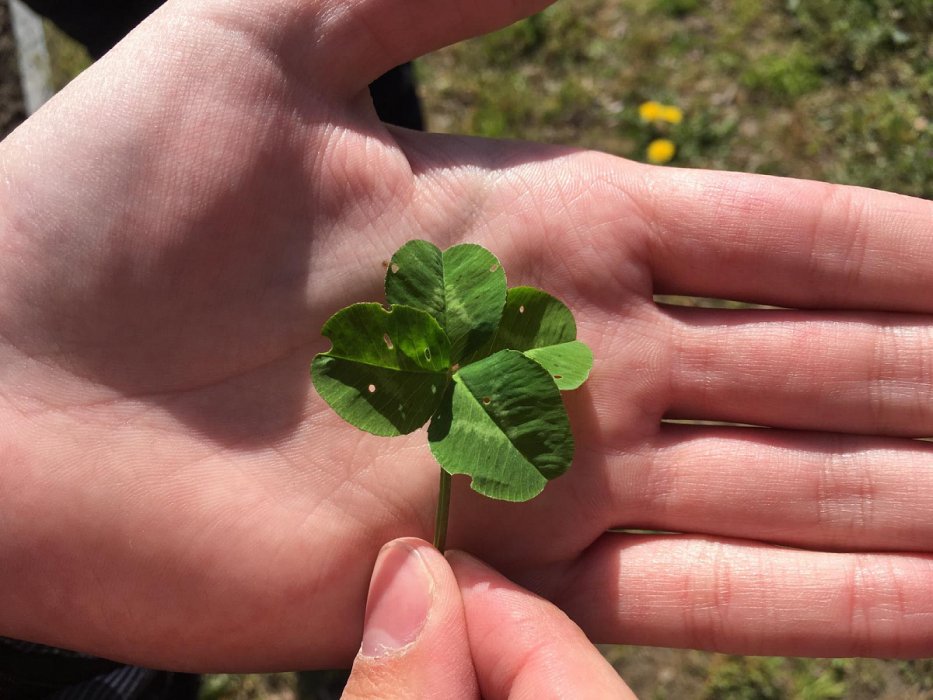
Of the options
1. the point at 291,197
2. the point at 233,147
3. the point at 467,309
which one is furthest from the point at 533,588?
the point at 233,147

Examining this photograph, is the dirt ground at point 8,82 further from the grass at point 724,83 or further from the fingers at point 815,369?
the fingers at point 815,369

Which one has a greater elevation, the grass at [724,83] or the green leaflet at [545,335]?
the green leaflet at [545,335]

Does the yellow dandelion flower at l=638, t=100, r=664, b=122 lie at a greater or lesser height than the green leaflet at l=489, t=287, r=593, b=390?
lesser

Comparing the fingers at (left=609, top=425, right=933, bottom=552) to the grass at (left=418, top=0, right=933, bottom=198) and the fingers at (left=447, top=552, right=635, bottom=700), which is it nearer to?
the fingers at (left=447, top=552, right=635, bottom=700)

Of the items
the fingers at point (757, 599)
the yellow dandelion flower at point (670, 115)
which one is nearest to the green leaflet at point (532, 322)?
the fingers at point (757, 599)

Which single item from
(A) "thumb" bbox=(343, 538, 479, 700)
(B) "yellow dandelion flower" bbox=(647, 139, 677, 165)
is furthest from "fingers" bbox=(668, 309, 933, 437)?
(B) "yellow dandelion flower" bbox=(647, 139, 677, 165)

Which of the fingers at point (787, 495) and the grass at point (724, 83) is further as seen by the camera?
the grass at point (724, 83)
